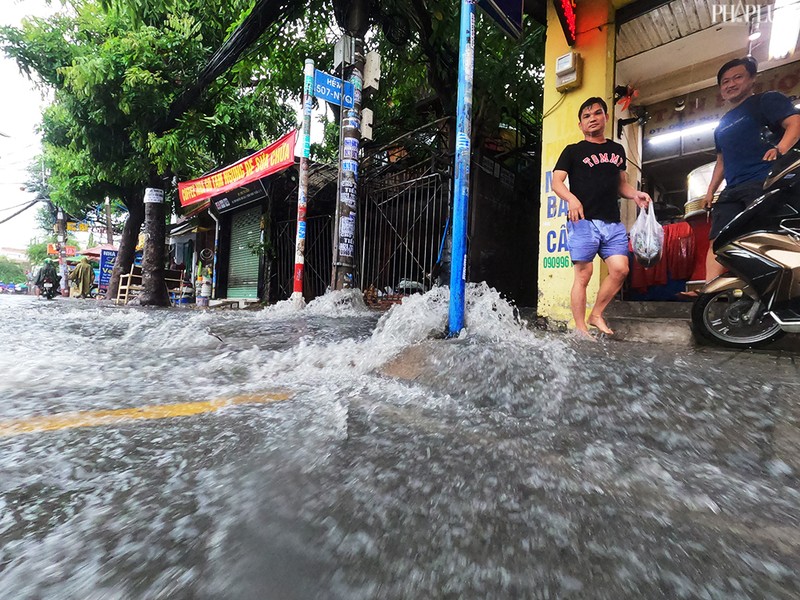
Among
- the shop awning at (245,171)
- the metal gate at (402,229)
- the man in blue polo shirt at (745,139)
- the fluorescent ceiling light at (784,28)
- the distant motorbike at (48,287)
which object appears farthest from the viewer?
the distant motorbike at (48,287)

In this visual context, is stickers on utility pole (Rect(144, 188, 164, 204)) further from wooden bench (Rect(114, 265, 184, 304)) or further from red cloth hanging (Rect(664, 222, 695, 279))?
red cloth hanging (Rect(664, 222, 695, 279))

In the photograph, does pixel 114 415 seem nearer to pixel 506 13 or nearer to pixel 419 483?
pixel 419 483

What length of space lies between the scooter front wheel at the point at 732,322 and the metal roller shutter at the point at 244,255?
8741mm

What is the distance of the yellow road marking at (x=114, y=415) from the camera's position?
1.31 metres

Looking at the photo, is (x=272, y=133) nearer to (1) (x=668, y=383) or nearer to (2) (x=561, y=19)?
(2) (x=561, y=19)

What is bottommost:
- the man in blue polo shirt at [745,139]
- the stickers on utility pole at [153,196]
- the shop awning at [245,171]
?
the man in blue polo shirt at [745,139]

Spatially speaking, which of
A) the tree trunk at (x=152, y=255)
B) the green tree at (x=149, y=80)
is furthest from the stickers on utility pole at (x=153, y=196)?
the green tree at (x=149, y=80)

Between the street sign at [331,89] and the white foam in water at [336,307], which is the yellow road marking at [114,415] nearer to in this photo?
the white foam in water at [336,307]

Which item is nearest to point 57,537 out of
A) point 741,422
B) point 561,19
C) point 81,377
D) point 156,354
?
point 81,377

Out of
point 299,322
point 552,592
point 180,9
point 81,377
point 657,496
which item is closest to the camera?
point 552,592

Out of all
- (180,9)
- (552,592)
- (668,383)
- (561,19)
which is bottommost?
(552,592)

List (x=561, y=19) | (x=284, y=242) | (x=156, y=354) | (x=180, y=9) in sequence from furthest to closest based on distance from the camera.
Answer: (x=284, y=242), (x=180, y=9), (x=561, y=19), (x=156, y=354)

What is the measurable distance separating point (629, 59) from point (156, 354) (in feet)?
17.6

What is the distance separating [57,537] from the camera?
2.44 feet
